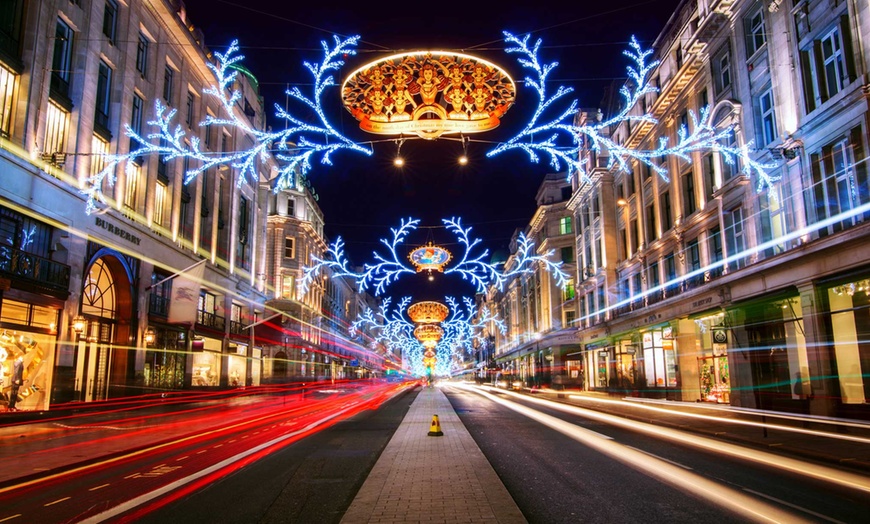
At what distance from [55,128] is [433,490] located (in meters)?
22.1

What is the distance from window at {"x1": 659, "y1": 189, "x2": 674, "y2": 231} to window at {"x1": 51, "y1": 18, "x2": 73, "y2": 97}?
29356 mm

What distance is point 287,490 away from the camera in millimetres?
9016

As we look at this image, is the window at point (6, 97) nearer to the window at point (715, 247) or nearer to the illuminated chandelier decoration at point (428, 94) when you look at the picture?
the illuminated chandelier decoration at point (428, 94)

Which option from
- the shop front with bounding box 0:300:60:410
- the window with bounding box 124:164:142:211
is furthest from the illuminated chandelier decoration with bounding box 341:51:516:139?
the window with bounding box 124:164:142:211

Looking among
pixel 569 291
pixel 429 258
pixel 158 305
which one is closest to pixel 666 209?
pixel 429 258

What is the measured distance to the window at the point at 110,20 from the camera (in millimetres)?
26844

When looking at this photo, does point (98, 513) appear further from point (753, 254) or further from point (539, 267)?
point (539, 267)

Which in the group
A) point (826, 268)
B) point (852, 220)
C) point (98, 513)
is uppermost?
point (852, 220)

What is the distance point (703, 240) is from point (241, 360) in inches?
1281

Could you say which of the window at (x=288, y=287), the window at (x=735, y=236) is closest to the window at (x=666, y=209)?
the window at (x=735, y=236)

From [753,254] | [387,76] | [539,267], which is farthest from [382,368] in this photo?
[387,76]

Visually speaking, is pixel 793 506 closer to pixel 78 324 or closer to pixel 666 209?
pixel 78 324

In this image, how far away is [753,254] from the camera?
23.9m

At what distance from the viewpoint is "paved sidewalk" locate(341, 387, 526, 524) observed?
6.77 meters
